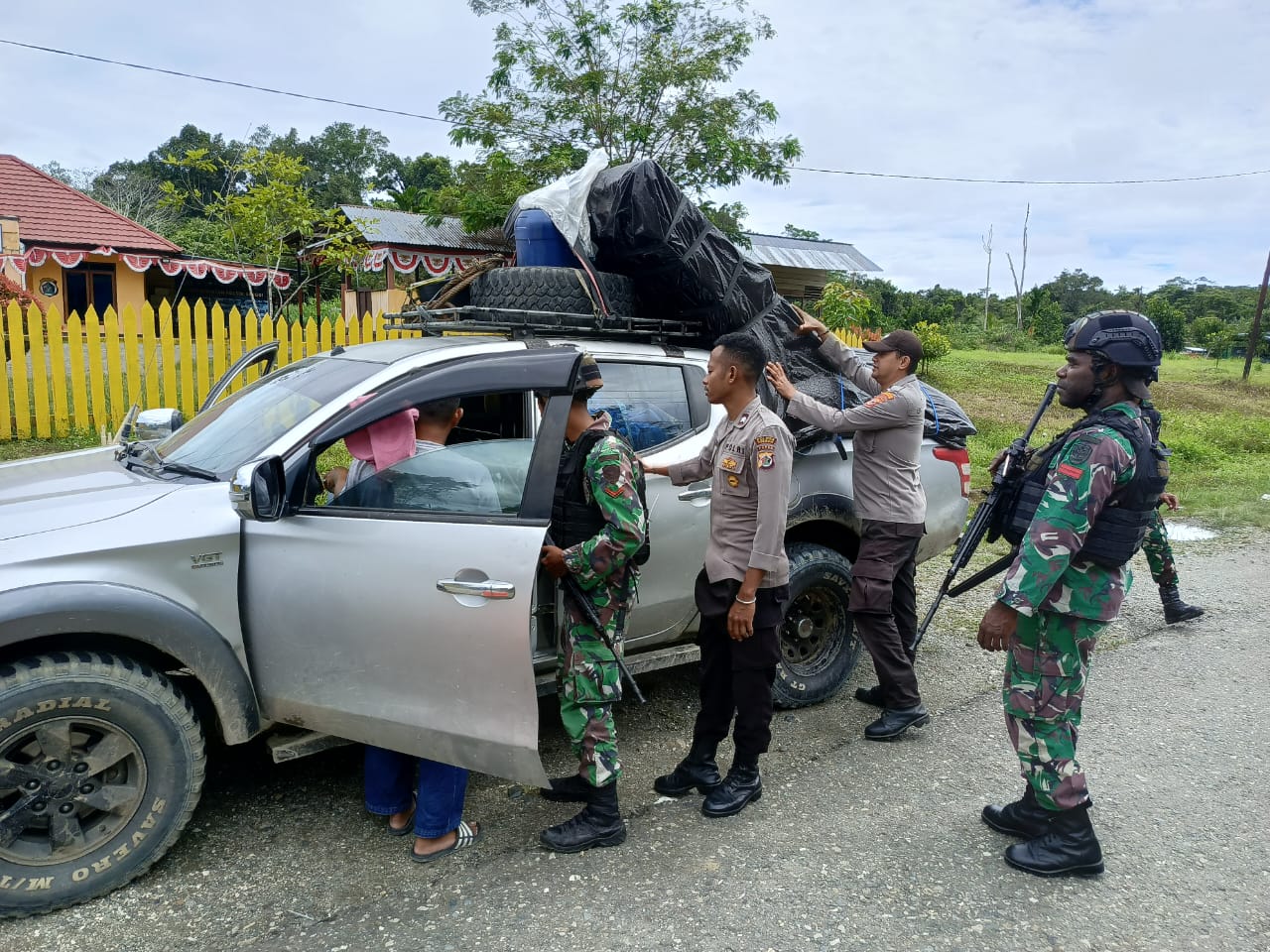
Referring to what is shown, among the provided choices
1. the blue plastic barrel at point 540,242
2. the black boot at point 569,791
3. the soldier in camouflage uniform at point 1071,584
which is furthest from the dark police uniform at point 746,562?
the blue plastic barrel at point 540,242

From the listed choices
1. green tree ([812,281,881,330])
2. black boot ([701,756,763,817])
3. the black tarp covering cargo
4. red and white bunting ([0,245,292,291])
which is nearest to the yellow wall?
red and white bunting ([0,245,292,291])

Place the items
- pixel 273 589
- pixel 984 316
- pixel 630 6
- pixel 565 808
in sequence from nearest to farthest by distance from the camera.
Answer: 1. pixel 273 589
2. pixel 565 808
3. pixel 630 6
4. pixel 984 316

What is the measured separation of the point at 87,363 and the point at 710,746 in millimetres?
8545

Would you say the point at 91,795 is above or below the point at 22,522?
below

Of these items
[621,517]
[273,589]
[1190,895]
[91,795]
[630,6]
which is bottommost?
[1190,895]

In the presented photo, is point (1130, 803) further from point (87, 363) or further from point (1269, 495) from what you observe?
point (87, 363)

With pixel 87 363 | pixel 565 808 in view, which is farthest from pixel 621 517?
pixel 87 363

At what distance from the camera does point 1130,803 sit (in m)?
3.54

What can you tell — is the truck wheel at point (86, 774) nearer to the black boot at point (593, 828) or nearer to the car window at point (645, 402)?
the black boot at point (593, 828)

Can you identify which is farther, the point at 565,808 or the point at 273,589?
the point at 565,808

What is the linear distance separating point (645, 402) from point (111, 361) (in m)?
7.55

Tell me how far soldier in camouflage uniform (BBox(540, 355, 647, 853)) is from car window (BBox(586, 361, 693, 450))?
614 mm

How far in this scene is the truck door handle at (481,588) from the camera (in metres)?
2.75

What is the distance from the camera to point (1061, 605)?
9.77 feet
